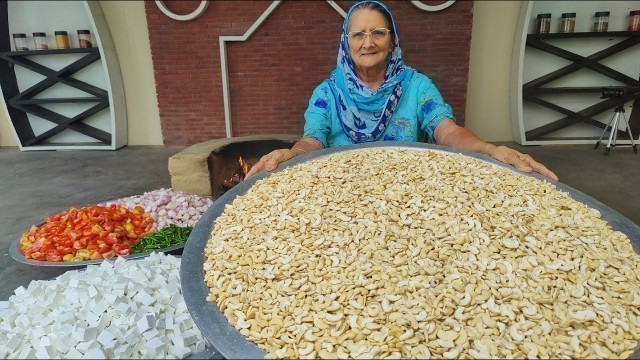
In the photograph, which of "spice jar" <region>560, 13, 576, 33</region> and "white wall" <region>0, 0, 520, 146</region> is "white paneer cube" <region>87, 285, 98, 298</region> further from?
"spice jar" <region>560, 13, 576, 33</region>

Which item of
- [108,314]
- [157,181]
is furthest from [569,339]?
[157,181]

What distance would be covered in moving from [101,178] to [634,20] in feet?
19.5

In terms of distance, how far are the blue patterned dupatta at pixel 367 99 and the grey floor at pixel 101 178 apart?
5.60ft

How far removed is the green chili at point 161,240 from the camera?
5.62 ft

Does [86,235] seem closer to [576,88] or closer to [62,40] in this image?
[62,40]

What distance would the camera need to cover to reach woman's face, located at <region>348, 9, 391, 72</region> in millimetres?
1595

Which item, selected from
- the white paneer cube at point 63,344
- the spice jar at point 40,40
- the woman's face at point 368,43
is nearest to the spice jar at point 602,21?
the woman's face at point 368,43

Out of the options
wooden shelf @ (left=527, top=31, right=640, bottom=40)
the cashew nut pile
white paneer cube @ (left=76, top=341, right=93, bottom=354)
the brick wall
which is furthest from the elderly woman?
wooden shelf @ (left=527, top=31, right=640, bottom=40)

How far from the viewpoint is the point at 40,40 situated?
15.6 ft

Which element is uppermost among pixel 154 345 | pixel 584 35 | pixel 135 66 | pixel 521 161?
pixel 584 35

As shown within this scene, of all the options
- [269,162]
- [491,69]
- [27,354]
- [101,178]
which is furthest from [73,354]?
[491,69]

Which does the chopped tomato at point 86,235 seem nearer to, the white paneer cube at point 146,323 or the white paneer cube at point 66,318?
the white paneer cube at point 66,318

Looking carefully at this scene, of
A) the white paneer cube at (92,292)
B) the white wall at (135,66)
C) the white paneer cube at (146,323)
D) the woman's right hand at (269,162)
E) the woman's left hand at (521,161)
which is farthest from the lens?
the white wall at (135,66)

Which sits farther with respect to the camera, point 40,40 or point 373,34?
point 40,40
